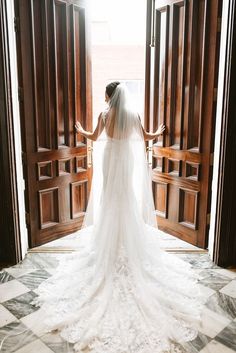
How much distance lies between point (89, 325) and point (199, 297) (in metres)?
0.85

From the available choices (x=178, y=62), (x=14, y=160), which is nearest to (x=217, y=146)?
(x=178, y=62)

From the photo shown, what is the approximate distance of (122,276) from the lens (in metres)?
2.42

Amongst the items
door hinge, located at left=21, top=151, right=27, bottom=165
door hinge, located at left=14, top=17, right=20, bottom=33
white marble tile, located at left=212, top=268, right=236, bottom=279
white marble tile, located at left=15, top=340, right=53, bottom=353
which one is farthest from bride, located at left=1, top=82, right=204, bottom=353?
door hinge, located at left=14, top=17, right=20, bottom=33

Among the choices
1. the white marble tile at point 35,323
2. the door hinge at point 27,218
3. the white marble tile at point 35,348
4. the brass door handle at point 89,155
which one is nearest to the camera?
the white marble tile at point 35,348

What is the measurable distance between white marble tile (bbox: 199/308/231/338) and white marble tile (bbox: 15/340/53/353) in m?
0.94

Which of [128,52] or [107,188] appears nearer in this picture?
[107,188]

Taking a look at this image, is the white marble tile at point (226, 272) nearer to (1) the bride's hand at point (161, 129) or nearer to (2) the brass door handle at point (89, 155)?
(1) the bride's hand at point (161, 129)

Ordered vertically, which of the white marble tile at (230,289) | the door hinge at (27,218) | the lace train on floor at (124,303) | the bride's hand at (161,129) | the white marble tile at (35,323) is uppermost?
the bride's hand at (161,129)

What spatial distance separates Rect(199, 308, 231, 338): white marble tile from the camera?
78.4 inches

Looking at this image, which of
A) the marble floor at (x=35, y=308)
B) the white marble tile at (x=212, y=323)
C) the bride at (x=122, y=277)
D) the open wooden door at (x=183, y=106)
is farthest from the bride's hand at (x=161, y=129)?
the white marble tile at (x=212, y=323)

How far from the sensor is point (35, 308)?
7.27ft

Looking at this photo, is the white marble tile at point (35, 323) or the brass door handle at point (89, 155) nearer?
the white marble tile at point (35, 323)

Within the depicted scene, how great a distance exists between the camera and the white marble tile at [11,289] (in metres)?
2.37

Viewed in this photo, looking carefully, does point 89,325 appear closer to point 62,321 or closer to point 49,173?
point 62,321
